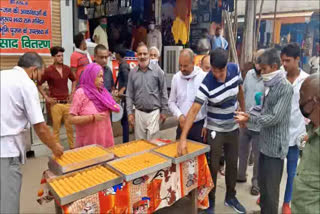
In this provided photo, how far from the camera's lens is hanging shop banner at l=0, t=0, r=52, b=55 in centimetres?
400

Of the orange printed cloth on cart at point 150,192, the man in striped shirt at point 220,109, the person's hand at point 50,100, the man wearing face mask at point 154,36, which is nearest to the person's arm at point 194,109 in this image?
the man in striped shirt at point 220,109

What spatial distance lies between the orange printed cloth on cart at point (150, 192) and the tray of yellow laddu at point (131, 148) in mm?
364

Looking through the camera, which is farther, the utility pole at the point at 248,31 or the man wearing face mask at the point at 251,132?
the utility pole at the point at 248,31

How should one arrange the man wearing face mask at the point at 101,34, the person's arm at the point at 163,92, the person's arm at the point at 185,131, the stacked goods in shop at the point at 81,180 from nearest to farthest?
the stacked goods in shop at the point at 81,180
the person's arm at the point at 185,131
the person's arm at the point at 163,92
the man wearing face mask at the point at 101,34

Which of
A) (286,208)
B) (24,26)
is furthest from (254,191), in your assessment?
(24,26)

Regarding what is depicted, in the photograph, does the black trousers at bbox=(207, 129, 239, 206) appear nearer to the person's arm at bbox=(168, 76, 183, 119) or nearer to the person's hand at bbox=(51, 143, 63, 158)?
the person's arm at bbox=(168, 76, 183, 119)

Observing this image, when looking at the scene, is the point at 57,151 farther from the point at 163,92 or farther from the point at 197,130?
the point at 163,92

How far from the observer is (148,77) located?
10.6 ft

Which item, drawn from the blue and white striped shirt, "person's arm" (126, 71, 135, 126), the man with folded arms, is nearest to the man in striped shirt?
the blue and white striped shirt

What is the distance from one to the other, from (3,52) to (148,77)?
249 centimetres

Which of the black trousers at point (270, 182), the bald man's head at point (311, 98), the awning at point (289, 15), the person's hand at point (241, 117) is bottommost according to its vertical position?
the black trousers at point (270, 182)

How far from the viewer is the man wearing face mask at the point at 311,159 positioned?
126 centimetres

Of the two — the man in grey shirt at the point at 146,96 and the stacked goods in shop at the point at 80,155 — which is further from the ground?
the man in grey shirt at the point at 146,96

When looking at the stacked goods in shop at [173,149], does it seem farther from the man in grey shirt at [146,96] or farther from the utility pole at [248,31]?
the utility pole at [248,31]
